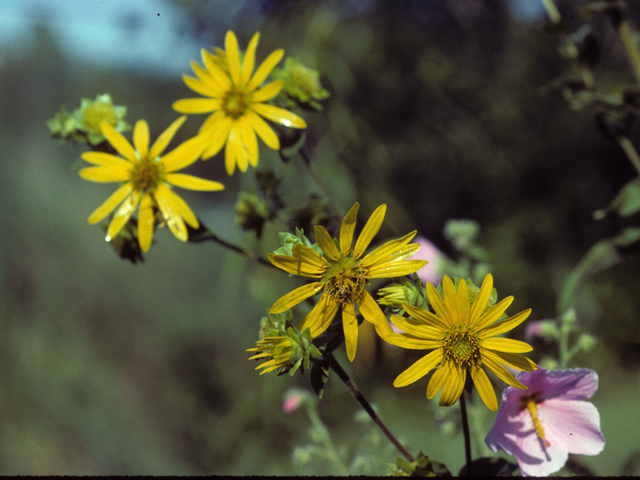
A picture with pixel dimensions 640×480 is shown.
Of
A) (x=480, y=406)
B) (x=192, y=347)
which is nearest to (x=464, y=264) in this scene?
(x=480, y=406)

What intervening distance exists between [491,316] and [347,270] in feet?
0.20

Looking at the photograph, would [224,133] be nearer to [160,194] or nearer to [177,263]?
[160,194]

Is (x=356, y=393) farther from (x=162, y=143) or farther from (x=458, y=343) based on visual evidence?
(x=162, y=143)

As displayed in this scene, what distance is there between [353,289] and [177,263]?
1098 millimetres

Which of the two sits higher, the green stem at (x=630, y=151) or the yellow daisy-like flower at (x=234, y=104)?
the green stem at (x=630, y=151)

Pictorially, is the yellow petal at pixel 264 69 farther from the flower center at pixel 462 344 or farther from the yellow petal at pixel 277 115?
the flower center at pixel 462 344

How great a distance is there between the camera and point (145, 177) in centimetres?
25

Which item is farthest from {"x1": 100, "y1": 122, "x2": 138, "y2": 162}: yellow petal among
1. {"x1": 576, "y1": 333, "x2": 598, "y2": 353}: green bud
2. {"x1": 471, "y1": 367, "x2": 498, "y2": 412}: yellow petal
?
{"x1": 576, "y1": 333, "x2": 598, "y2": 353}: green bud

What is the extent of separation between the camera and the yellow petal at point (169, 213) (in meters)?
0.25

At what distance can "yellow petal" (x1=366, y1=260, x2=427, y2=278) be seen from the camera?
18cm

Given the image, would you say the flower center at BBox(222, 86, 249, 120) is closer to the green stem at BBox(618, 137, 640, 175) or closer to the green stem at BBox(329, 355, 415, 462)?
the green stem at BBox(329, 355, 415, 462)

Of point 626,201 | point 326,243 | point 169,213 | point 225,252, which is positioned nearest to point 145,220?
point 169,213

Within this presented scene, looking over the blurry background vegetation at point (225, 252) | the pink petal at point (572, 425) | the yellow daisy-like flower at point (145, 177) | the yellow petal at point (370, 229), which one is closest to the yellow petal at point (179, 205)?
the yellow daisy-like flower at point (145, 177)

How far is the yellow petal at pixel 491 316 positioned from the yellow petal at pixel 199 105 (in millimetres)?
177
